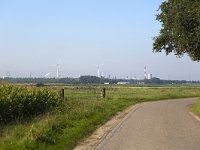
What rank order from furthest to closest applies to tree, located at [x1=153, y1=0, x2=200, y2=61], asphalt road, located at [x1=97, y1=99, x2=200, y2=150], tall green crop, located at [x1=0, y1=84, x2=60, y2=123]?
tree, located at [x1=153, y1=0, x2=200, y2=61], tall green crop, located at [x1=0, y1=84, x2=60, y2=123], asphalt road, located at [x1=97, y1=99, x2=200, y2=150]

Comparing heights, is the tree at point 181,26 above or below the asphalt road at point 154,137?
above

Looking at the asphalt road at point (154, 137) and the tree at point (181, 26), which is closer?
the asphalt road at point (154, 137)

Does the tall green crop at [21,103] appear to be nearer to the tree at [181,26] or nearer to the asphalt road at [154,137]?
the asphalt road at [154,137]

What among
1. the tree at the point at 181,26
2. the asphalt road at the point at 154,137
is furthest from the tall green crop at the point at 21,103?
the tree at the point at 181,26

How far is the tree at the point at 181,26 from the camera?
88.5 ft

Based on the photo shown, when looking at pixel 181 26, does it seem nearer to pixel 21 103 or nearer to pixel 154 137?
pixel 21 103

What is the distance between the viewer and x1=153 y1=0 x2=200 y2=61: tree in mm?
26969

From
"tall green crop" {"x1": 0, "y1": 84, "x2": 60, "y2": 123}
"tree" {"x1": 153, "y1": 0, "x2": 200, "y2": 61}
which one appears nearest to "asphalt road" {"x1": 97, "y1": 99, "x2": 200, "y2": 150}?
"tall green crop" {"x1": 0, "y1": 84, "x2": 60, "y2": 123}

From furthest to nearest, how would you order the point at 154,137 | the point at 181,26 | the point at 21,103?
the point at 181,26, the point at 21,103, the point at 154,137

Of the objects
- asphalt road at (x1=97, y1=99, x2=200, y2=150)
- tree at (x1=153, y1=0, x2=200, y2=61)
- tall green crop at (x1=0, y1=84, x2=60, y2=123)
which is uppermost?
tree at (x1=153, y1=0, x2=200, y2=61)

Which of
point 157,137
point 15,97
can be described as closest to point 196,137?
point 157,137

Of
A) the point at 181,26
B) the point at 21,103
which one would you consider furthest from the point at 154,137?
the point at 181,26

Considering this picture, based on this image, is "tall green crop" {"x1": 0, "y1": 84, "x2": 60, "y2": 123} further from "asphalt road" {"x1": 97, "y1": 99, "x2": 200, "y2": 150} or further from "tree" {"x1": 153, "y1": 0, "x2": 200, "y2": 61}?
"tree" {"x1": 153, "y1": 0, "x2": 200, "y2": 61}

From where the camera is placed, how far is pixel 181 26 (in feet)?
92.4
